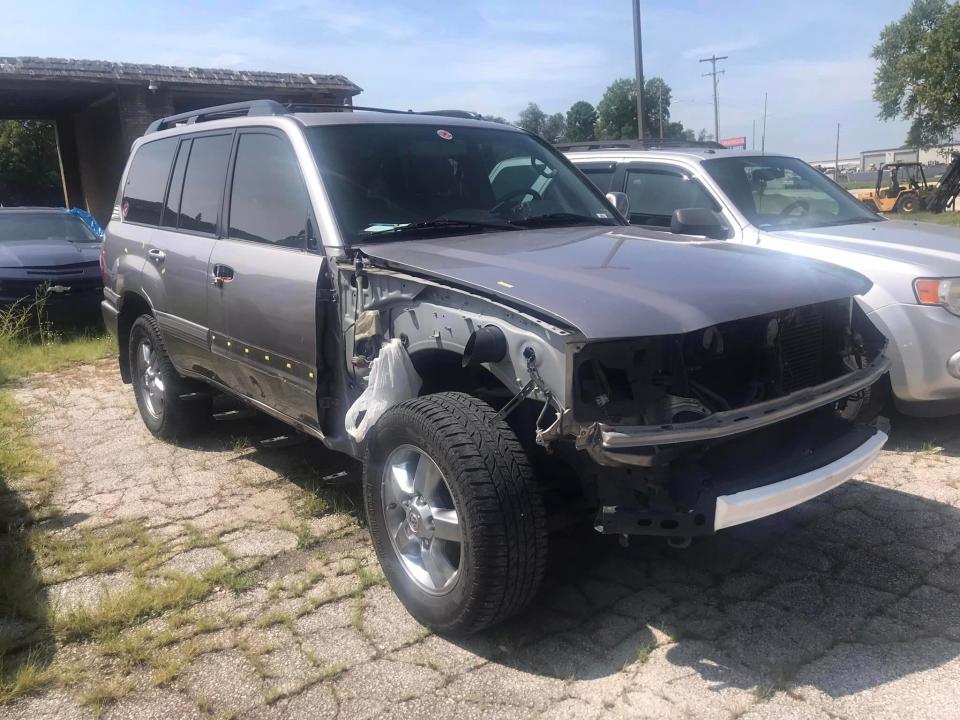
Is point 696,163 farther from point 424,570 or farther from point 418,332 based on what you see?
point 424,570

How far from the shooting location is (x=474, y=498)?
9.24 ft

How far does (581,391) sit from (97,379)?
633 centimetres

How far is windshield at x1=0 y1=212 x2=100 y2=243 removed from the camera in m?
10.7

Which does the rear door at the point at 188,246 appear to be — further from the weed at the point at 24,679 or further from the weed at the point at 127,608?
the weed at the point at 24,679

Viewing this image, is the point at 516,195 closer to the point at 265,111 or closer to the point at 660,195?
the point at 265,111

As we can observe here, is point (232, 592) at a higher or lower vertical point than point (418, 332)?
lower

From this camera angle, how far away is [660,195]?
6.55 metres

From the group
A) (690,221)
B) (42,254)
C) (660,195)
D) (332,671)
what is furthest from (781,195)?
(42,254)

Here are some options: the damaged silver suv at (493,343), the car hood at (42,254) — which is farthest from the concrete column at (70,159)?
the damaged silver suv at (493,343)

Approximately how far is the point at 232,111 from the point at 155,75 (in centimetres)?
1382

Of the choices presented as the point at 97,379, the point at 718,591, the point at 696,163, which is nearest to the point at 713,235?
the point at 696,163

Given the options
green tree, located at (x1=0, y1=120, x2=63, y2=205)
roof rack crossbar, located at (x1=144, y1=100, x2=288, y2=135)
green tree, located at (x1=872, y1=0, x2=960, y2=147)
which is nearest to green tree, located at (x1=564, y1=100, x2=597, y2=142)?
green tree, located at (x1=872, y1=0, x2=960, y2=147)

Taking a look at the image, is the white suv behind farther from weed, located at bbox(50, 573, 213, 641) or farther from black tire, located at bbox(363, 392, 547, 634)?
weed, located at bbox(50, 573, 213, 641)

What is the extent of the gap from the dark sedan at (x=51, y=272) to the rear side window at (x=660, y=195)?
6.58m
